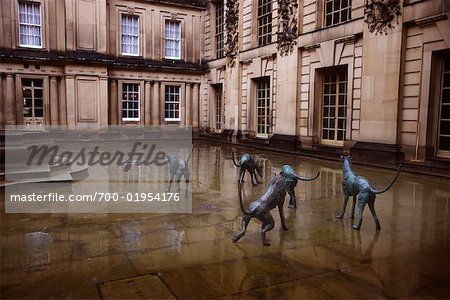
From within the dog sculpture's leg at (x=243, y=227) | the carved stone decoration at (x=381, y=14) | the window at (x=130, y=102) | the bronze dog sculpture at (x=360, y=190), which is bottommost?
the dog sculpture's leg at (x=243, y=227)

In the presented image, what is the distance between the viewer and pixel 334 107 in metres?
15.0

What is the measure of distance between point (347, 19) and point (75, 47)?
14504 millimetres

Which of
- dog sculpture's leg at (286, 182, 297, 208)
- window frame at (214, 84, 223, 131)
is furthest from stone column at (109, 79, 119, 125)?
dog sculpture's leg at (286, 182, 297, 208)

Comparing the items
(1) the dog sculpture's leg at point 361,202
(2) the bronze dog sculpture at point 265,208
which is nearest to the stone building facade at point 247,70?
(1) the dog sculpture's leg at point 361,202

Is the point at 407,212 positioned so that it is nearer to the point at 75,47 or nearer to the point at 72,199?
the point at 72,199

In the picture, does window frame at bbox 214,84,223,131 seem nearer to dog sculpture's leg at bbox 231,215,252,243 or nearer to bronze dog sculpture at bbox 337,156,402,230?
bronze dog sculpture at bbox 337,156,402,230

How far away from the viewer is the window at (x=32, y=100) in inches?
803

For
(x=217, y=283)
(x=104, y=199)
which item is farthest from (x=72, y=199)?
(x=217, y=283)

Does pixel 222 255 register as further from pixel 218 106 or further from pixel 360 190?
pixel 218 106

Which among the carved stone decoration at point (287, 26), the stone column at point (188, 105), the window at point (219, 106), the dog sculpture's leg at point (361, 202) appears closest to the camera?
the dog sculpture's leg at point (361, 202)

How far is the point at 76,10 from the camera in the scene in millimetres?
20594

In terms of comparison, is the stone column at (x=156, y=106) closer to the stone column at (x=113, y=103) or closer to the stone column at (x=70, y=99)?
the stone column at (x=113, y=103)

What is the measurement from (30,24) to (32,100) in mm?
4147

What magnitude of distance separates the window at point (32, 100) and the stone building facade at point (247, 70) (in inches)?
2.1
